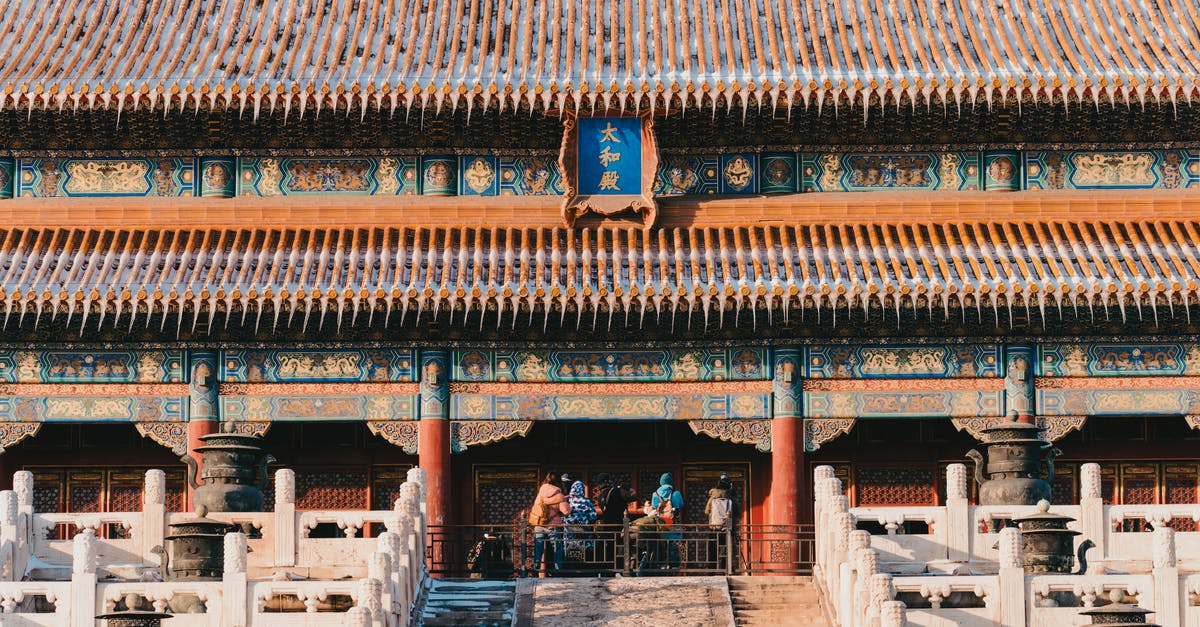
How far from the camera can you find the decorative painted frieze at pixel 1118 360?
96.8 feet

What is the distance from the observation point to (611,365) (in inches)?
1161

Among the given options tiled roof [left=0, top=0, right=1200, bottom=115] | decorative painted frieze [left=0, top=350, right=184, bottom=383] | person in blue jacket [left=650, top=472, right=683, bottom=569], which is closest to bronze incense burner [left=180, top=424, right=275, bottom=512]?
decorative painted frieze [left=0, top=350, right=184, bottom=383]

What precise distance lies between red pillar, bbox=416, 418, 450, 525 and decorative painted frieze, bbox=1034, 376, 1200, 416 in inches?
293

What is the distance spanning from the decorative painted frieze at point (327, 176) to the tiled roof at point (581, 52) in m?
1.15

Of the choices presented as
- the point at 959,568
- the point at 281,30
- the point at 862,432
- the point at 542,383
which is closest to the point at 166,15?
the point at 281,30

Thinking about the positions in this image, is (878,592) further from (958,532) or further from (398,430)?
(398,430)

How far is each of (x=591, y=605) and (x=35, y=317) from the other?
9282mm

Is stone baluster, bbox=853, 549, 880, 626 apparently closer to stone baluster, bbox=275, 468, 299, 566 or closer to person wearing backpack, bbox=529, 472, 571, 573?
person wearing backpack, bbox=529, 472, 571, 573

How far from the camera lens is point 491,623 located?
2300 centimetres

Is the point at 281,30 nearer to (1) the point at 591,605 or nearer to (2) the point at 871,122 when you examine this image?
(2) the point at 871,122

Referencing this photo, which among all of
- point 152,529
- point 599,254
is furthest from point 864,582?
point 599,254

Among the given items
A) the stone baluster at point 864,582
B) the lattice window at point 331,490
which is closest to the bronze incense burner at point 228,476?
the lattice window at point 331,490

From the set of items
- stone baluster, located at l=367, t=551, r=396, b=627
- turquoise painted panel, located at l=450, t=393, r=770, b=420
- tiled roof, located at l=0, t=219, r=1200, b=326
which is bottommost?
stone baluster, located at l=367, t=551, r=396, b=627

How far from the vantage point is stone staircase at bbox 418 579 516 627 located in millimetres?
23156
